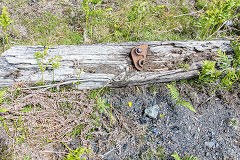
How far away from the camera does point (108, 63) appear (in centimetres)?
317

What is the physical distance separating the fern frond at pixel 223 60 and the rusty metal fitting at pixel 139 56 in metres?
1.35

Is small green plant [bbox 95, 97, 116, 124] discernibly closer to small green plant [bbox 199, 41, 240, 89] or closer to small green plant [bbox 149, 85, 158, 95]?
small green plant [bbox 149, 85, 158, 95]

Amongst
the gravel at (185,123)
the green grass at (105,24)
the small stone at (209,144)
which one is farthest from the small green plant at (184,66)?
the small stone at (209,144)

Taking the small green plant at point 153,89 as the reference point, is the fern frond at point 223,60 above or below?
above

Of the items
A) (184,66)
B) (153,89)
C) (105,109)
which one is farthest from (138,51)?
(105,109)

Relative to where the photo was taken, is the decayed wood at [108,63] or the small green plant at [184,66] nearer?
the decayed wood at [108,63]

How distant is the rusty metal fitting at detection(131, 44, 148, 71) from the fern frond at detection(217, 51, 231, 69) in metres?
1.35

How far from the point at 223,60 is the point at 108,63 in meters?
2.09

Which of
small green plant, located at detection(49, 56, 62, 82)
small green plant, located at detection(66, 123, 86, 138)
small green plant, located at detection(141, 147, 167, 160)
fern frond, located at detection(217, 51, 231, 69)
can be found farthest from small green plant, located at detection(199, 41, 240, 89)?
small green plant, located at detection(49, 56, 62, 82)

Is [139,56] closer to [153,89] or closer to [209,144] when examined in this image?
[153,89]

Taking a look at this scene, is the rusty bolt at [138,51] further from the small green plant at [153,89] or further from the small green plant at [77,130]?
the small green plant at [77,130]

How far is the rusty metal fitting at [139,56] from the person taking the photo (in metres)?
3.18

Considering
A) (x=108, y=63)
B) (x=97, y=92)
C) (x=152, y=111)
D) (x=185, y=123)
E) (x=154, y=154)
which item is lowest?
(x=154, y=154)

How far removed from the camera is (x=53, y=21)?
4.36m
